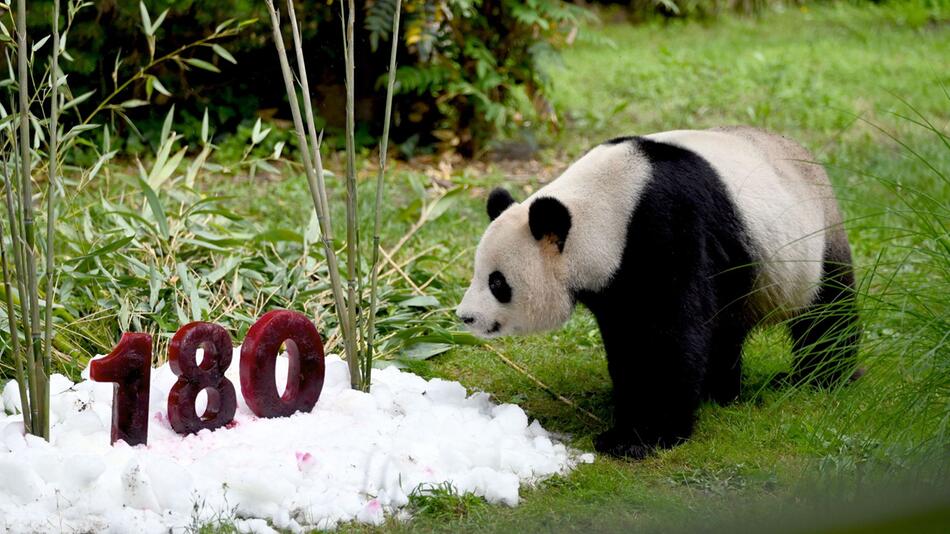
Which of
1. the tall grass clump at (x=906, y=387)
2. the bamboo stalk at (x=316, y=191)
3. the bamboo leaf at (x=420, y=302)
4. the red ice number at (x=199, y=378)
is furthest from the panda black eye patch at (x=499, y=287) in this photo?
the bamboo leaf at (x=420, y=302)

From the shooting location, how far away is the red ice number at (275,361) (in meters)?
3.71

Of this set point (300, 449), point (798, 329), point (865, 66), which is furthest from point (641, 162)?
point (865, 66)

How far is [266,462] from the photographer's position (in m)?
3.40

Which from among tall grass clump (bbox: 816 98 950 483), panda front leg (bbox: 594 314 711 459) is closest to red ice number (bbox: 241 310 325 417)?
panda front leg (bbox: 594 314 711 459)

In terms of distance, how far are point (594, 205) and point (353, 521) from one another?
1.38 meters

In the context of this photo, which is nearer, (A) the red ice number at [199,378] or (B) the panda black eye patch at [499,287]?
(A) the red ice number at [199,378]

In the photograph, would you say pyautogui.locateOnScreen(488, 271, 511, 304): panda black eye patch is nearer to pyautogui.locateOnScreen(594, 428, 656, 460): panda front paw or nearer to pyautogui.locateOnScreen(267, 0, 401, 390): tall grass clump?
pyautogui.locateOnScreen(267, 0, 401, 390): tall grass clump

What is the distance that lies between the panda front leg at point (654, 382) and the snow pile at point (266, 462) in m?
0.21

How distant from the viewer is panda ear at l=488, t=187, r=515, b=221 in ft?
13.5

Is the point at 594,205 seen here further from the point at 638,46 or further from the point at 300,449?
the point at 638,46

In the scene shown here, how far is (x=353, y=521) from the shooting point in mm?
3260

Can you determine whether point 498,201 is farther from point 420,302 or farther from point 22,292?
point 22,292

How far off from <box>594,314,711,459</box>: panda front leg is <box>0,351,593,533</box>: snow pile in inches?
8.4

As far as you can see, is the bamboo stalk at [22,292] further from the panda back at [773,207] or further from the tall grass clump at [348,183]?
the panda back at [773,207]
